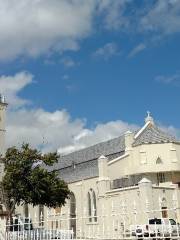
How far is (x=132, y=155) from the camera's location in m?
54.5

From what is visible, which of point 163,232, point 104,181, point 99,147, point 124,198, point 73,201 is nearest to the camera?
point 163,232

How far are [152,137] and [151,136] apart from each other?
32 centimetres

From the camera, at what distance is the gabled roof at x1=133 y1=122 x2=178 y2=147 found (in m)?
53.3

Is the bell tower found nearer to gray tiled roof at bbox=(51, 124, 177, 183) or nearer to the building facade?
the building facade

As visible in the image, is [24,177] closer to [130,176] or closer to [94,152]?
[130,176]

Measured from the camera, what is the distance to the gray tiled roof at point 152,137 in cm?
5322

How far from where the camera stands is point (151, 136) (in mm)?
54656

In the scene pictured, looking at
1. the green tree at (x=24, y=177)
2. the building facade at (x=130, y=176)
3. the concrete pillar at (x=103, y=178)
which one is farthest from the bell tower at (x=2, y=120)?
the green tree at (x=24, y=177)

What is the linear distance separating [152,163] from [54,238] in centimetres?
3307

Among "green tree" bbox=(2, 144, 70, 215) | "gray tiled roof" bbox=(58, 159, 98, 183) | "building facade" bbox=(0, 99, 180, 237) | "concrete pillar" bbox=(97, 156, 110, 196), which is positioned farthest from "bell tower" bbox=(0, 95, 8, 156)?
"green tree" bbox=(2, 144, 70, 215)

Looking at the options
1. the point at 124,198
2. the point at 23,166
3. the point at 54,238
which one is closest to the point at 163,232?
the point at 54,238

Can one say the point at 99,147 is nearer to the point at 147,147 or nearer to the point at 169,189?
the point at 147,147

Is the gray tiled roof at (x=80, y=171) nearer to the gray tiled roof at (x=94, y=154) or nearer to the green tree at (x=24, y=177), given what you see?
the gray tiled roof at (x=94, y=154)

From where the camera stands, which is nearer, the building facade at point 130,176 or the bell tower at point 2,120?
the building facade at point 130,176
